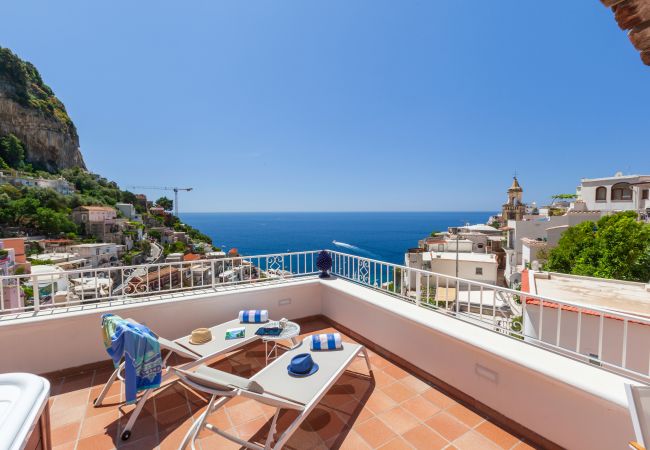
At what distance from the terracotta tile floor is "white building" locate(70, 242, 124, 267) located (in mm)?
28309

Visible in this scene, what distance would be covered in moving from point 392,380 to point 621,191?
136ft

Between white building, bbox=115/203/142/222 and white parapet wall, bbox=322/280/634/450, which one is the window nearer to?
white parapet wall, bbox=322/280/634/450

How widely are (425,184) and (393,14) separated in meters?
51.5

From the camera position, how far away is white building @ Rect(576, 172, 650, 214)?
27.9m

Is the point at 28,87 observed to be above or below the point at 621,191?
above

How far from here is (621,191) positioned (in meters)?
30.4

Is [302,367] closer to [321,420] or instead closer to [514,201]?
[321,420]

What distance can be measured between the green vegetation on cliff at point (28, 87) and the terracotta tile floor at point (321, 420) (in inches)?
2307

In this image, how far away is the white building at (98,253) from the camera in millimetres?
24791

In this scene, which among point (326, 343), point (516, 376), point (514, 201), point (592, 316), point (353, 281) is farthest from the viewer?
point (514, 201)

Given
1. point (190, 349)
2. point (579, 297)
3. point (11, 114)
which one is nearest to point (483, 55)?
point (579, 297)

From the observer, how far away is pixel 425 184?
56406 millimetres

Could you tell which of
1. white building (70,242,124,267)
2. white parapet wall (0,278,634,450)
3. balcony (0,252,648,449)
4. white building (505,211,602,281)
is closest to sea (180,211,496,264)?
white parapet wall (0,278,634,450)

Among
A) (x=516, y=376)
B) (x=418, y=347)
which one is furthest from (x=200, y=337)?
(x=516, y=376)
